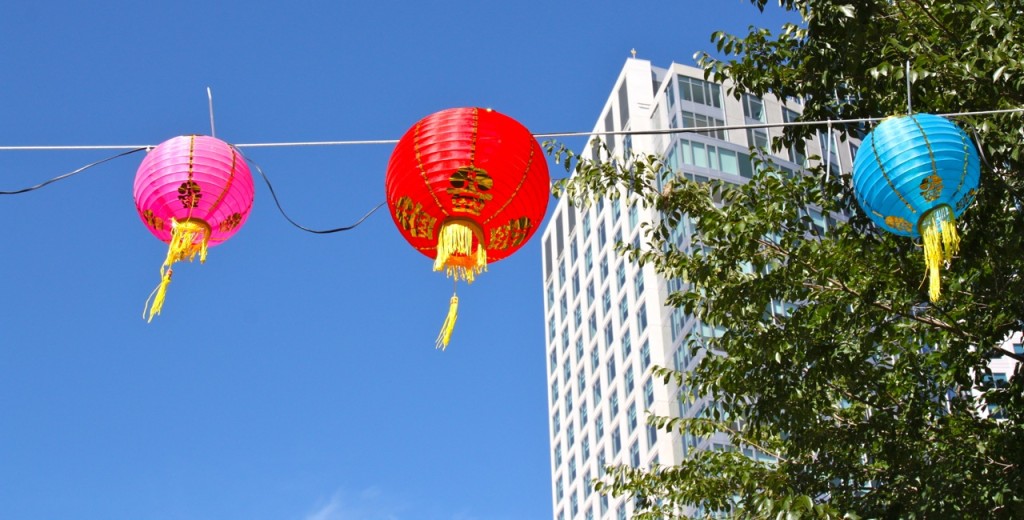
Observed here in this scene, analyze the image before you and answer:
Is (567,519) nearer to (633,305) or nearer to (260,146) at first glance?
(633,305)

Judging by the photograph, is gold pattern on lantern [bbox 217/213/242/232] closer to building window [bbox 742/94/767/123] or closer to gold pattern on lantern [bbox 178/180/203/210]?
gold pattern on lantern [bbox 178/180/203/210]

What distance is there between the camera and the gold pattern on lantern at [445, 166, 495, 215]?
6918 millimetres

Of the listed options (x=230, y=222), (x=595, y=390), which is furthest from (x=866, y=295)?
(x=595, y=390)

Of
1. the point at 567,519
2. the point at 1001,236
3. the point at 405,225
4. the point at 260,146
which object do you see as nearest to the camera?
the point at 405,225

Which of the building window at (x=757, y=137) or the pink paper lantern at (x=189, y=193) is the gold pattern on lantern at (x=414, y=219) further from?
the building window at (x=757, y=137)

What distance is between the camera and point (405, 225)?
6.98m

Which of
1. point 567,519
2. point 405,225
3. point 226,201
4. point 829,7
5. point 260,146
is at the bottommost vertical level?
point 405,225

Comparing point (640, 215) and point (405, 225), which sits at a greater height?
point (640, 215)

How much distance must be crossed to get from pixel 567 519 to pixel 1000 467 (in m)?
40.4

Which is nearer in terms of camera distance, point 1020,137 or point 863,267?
point 1020,137

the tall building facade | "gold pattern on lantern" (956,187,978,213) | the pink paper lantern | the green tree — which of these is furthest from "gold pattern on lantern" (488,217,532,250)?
the tall building facade

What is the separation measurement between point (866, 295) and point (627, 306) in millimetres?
35541

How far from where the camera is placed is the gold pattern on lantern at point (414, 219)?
6965 mm

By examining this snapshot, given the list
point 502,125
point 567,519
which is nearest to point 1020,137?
point 502,125
